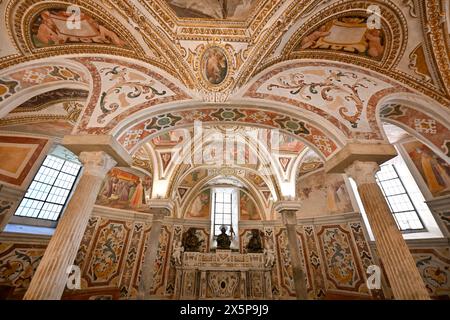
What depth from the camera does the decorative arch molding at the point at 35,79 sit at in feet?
14.8

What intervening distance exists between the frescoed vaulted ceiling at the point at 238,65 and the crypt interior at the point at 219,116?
3cm

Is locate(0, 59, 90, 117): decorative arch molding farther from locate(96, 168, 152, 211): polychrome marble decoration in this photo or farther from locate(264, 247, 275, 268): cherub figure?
locate(264, 247, 275, 268): cherub figure

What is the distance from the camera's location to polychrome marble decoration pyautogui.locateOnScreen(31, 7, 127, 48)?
4.03 m

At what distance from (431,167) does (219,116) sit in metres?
8.19

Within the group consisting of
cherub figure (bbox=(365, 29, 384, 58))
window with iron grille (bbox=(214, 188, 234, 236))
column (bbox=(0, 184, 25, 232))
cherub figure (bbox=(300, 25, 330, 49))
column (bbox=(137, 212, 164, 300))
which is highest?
cherub figure (bbox=(300, 25, 330, 49))

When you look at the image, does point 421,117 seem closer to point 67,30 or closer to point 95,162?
point 95,162

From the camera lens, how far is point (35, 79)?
4848mm

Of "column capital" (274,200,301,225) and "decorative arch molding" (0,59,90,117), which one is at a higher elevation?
"decorative arch molding" (0,59,90,117)

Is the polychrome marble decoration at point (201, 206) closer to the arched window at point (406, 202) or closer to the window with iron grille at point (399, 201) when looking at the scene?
the arched window at point (406, 202)

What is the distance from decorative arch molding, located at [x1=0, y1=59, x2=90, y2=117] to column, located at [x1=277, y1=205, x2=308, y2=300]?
25.8 ft

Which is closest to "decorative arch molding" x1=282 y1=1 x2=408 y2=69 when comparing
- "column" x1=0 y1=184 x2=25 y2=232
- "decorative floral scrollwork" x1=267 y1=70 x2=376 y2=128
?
"decorative floral scrollwork" x1=267 y1=70 x2=376 y2=128

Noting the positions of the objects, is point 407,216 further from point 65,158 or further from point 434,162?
point 65,158

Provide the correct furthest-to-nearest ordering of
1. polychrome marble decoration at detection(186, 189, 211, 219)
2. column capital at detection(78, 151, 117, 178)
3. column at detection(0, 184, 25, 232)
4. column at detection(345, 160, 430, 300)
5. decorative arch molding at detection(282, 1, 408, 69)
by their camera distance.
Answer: polychrome marble decoration at detection(186, 189, 211, 219)
column at detection(0, 184, 25, 232)
column capital at detection(78, 151, 117, 178)
decorative arch molding at detection(282, 1, 408, 69)
column at detection(345, 160, 430, 300)

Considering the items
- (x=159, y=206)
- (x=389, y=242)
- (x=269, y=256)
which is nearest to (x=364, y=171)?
(x=389, y=242)
